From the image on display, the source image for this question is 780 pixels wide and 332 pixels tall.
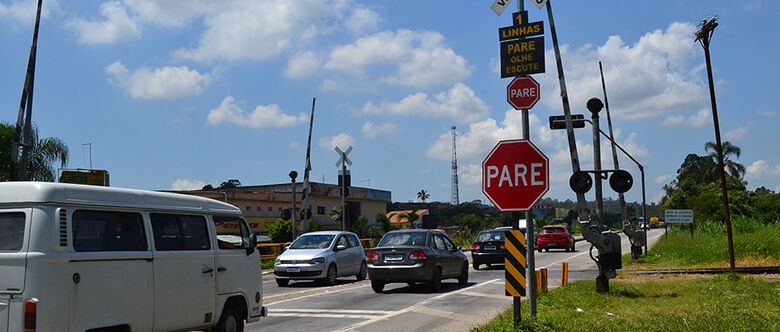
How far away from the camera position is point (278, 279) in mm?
20859

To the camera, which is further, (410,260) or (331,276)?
(331,276)

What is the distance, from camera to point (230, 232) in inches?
374

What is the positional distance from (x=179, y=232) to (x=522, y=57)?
5.22 meters

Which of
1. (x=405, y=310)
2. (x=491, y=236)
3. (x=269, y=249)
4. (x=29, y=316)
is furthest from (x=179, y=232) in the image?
(x=269, y=249)

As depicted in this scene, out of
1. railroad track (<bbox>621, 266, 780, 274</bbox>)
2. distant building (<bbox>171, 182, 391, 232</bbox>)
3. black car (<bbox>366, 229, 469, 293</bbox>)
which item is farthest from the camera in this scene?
distant building (<bbox>171, 182, 391, 232</bbox>)

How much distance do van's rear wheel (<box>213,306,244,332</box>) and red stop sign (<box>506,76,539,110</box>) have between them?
4682mm

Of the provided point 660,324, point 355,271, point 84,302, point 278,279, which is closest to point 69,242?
point 84,302

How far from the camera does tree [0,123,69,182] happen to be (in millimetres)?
39438

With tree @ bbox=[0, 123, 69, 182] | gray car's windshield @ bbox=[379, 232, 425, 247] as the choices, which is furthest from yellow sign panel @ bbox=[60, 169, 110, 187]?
gray car's windshield @ bbox=[379, 232, 425, 247]

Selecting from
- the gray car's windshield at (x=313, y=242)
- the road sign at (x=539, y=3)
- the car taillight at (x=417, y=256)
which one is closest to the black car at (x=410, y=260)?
the car taillight at (x=417, y=256)

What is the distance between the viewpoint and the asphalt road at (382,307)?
38.0ft

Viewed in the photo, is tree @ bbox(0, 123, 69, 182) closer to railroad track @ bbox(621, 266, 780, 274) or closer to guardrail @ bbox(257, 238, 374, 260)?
guardrail @ bbox(257, 238, 374, 260)

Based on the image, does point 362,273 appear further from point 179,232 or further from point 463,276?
point 179,232

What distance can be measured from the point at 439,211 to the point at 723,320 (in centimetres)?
11851
